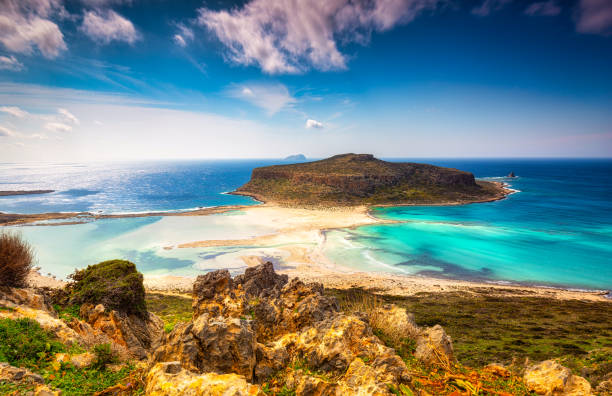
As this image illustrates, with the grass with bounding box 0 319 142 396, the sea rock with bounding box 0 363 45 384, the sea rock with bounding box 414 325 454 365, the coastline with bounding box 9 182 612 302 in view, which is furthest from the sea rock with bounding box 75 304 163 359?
the coastline with bounding box 9 182 612 302

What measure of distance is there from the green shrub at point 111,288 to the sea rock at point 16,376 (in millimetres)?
7830

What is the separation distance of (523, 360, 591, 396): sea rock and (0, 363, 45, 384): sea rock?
1118 centimetres

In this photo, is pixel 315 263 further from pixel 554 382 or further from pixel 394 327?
pixel 554 382

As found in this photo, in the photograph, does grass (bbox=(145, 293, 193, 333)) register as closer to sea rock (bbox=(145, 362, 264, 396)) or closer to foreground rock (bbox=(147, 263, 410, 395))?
foreground rock (bbox=(147, 263, 410, 395))

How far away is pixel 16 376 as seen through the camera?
5449 millimetres

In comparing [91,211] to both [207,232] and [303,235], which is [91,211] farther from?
[303,235]

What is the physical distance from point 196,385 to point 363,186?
108 metres

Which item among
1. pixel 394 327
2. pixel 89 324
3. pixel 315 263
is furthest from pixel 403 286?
pixel 89 324

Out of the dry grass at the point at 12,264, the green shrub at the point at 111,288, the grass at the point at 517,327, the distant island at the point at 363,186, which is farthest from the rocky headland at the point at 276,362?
the distant island at the point at 363,186

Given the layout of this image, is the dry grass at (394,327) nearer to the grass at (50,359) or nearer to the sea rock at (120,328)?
the grass at (50,359)

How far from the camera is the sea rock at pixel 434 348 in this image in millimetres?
7438

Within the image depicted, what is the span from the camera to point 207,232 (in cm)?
6275

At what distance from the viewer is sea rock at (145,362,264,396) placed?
439 centimetres

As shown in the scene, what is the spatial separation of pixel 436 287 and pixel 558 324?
1403 centimetres
